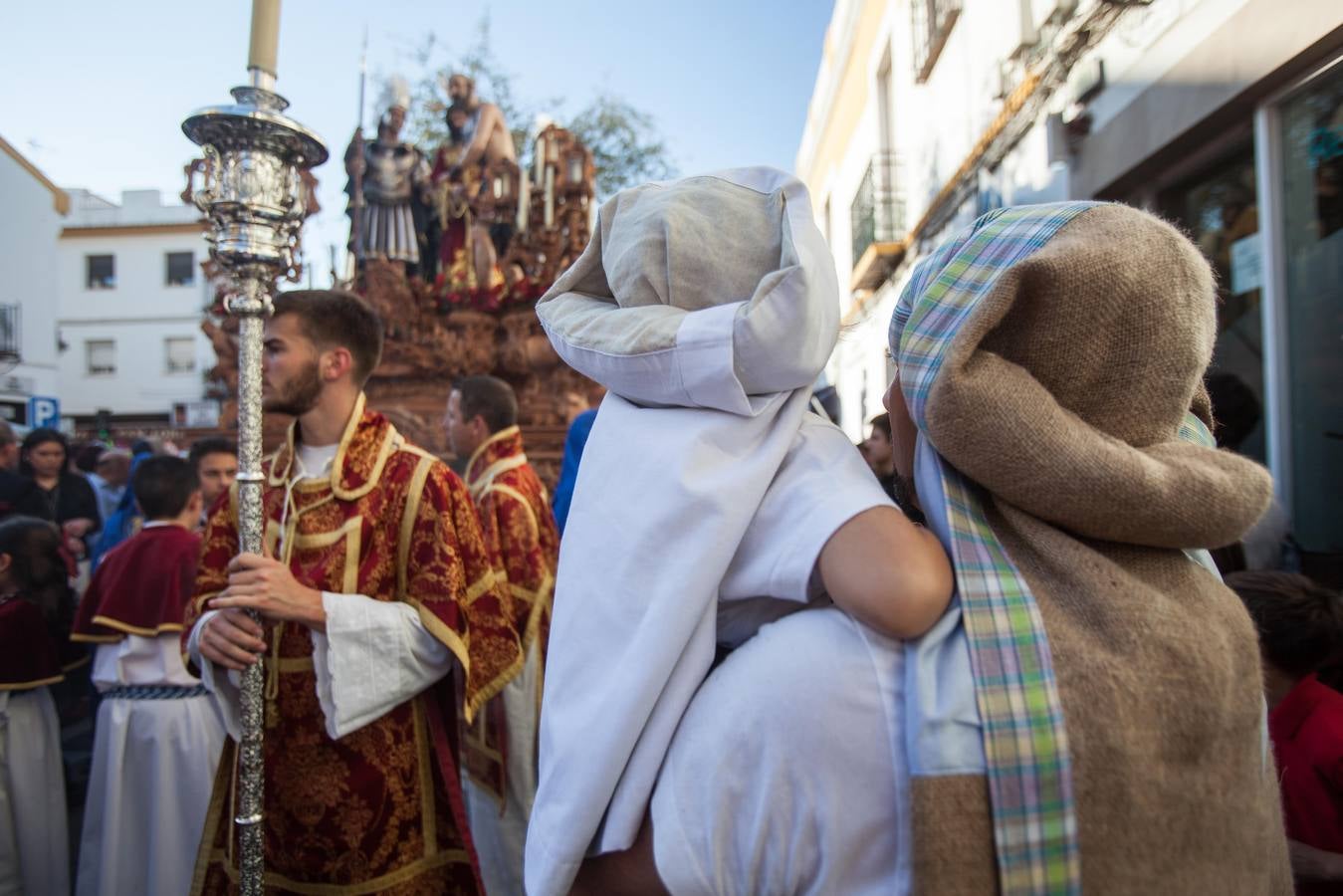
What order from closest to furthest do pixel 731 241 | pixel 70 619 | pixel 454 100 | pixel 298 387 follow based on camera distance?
pixel 731 241, pixel 298 387, pixel 70 619, pixel 454 100

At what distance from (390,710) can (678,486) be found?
1713 millimetres

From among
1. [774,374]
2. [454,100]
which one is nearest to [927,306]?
[774,374]

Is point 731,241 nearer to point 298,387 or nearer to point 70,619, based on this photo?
point 298,387

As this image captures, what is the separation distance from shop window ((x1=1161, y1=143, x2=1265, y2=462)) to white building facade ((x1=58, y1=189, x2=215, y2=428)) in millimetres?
35588

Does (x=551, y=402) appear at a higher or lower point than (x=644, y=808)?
higher

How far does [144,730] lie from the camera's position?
3.27 meters

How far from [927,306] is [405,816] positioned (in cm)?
200

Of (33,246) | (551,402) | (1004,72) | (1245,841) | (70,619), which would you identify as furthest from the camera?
(33,246)

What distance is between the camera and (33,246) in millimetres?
24828

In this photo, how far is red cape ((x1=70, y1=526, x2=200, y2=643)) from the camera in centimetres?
322

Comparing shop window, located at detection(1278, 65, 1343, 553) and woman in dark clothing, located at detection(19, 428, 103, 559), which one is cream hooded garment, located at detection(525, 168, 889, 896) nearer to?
shop window, located at detection(1278, 65, 1343, 553)

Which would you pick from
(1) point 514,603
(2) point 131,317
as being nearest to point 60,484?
(1) point 514,603

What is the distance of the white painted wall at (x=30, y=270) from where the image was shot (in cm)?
2375

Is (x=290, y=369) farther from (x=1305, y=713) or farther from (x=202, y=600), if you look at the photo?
(x=1305, y=713)
